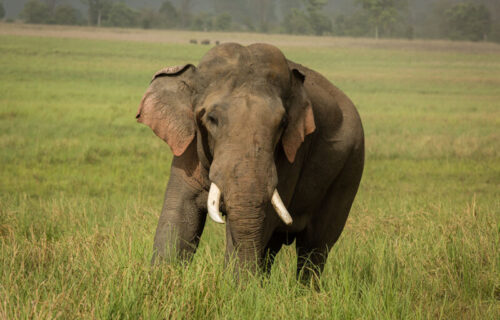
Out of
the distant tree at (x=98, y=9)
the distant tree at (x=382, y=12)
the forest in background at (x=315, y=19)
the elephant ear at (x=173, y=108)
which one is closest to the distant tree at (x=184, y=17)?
the forest in background at (x=315, y=19)

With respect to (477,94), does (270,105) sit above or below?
above

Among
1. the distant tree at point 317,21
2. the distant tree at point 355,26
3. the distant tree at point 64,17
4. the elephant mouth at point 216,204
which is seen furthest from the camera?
the distant tree at point 355,26

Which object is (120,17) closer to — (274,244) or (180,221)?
(274,244)

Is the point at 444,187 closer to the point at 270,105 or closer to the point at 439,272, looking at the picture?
the point at 439,272

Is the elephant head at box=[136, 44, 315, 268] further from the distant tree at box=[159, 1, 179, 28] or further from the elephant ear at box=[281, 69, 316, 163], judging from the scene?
the distant tree at box=[159, 1, 179, 28]

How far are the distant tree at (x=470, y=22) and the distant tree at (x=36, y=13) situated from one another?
42.3 m

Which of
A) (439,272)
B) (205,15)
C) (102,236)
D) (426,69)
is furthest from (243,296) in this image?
(205,15)

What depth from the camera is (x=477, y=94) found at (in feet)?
94.1

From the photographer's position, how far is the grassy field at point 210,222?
3.90 meters

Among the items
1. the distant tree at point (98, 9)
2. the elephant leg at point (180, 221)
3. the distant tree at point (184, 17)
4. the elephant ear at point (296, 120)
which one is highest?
the elephant ear at point (296, 120)

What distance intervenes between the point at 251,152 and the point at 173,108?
0.78 m

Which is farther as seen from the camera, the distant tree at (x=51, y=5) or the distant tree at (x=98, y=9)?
the distant tree at (x=98, y=9)

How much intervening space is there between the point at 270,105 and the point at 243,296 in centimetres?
96

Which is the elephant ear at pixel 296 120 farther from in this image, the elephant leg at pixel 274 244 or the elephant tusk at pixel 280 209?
the elephant leg at pixel 274 244
